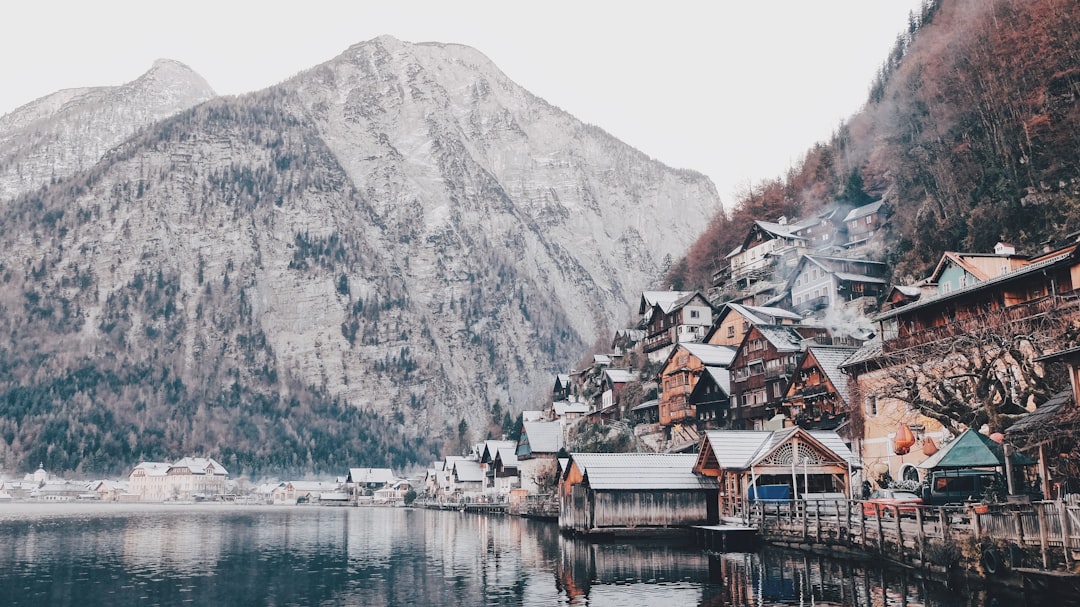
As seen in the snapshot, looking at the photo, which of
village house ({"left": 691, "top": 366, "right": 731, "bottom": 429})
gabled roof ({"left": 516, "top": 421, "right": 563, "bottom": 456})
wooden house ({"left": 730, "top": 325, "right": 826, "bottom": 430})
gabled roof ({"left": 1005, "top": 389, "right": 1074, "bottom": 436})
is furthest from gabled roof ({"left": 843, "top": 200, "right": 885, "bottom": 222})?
gabled roof ({"left": 1005, "top": 389, "right": 1074, "bottom": 436})

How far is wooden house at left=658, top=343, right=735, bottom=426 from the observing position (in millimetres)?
81562

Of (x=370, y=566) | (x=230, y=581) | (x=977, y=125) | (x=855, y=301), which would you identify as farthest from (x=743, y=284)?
(x=230, y=581)

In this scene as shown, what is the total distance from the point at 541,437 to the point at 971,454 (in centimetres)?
7807

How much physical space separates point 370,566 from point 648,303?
70.4 m

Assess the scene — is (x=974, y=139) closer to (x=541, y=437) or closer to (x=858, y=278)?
(x=858, y=278)

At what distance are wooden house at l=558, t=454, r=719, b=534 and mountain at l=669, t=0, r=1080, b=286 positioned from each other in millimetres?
31946

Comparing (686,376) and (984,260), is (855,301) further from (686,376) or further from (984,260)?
(984,260)

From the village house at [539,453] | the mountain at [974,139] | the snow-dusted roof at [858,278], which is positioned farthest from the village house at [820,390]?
the village house at [539,453]

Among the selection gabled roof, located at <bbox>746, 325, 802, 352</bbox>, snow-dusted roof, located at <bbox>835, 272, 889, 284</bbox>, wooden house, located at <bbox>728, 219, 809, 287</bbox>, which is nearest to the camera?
gabled roof, located at <bbox>746, 325, 802, 352</bbox>

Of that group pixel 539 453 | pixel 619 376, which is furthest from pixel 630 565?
pixel 539 453

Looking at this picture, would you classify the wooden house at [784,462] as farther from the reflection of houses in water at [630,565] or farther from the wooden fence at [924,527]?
the reflection of houses in water at [630,565]

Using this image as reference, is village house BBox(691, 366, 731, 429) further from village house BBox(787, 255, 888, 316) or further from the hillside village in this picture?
village house BBox(787, 255, 888, 316)

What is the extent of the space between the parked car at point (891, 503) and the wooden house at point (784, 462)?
6359 mm

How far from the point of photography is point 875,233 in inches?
3748
